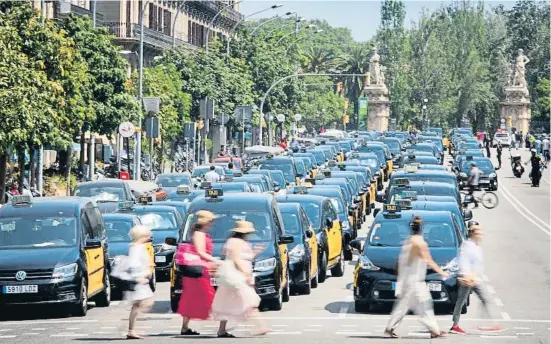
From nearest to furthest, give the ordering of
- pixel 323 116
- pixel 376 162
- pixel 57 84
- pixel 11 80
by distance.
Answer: pixel 11 80, pixel 57 84, pixel 376 162, pixel 323 116

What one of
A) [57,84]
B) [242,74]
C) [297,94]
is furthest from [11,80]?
[297,94]

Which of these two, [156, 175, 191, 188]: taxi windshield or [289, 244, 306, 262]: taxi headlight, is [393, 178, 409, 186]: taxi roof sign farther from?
[156, 175, 191, 188]: taxi windshield

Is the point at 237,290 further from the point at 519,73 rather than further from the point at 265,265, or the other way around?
the point at 519,73

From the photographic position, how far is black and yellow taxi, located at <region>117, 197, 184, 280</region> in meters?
32.0

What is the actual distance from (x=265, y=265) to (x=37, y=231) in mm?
3826

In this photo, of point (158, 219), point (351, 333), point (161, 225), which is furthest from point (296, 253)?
point (158, 219)

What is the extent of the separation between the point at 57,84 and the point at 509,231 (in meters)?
14.0

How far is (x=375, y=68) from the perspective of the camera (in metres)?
162

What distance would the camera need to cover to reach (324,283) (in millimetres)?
31156

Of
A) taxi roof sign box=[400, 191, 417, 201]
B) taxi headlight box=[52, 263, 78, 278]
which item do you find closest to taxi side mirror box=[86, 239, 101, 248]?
taxi headlight box=[52, 263, 78, 278]

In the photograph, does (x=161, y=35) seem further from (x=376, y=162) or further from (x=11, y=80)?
(x=11, y=80)

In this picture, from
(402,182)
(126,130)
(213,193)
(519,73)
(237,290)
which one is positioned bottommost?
(237,290)

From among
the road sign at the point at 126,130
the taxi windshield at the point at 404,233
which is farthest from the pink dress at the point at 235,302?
the road sign at the point at 126,130

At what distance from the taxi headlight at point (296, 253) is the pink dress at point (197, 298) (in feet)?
24.1
